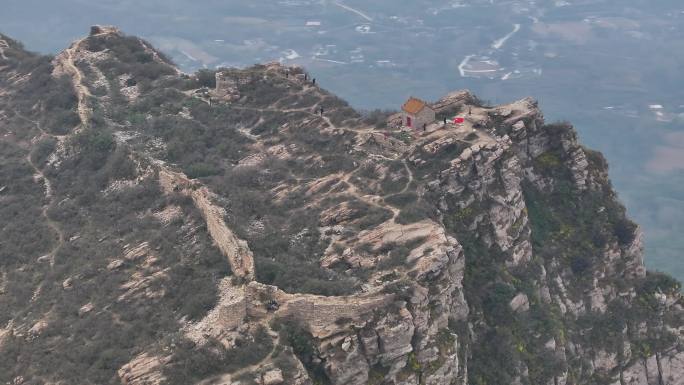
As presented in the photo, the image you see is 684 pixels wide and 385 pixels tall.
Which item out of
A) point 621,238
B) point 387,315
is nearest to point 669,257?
point 621,238

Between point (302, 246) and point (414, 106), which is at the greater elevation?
point (414, 106)

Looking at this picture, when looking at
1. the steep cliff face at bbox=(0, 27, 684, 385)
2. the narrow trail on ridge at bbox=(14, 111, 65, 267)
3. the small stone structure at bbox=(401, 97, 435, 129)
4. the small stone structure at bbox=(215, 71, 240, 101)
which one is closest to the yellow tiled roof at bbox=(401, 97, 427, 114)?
the small stone structure at bbox=(401, 97, 435, 129)

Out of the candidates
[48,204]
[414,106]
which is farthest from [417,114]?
[48,204]

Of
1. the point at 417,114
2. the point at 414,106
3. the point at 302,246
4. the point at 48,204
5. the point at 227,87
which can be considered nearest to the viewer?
the point at 302,246

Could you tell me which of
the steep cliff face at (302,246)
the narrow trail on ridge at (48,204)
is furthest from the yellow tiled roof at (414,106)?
the narrow trail on ridge at (48,204)

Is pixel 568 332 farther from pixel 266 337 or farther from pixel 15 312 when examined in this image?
pixel 15 312

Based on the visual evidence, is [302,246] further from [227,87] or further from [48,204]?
[227,87]
